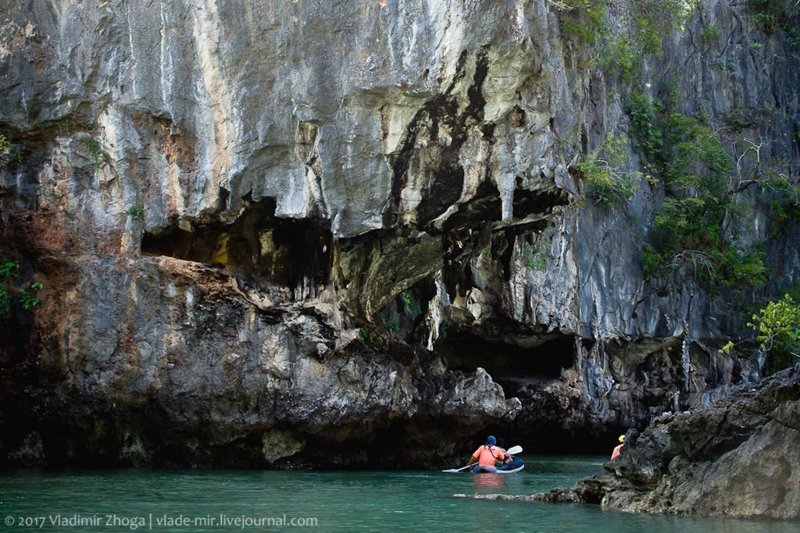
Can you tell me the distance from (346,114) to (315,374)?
4.39 meters

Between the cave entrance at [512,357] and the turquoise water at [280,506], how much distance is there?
12029mm

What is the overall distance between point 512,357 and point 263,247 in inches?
556

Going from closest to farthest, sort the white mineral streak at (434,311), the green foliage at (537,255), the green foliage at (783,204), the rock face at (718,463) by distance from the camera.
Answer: the rock face at (718,463), the white mineral streak at (434,311), the green foliage at (537,255), the green foliage at (783,204)

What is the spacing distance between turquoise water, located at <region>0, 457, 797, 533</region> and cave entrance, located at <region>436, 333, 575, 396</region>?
12.0 metres

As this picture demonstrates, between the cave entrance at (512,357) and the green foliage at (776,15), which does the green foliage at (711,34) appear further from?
the cave entrance at (512,357)

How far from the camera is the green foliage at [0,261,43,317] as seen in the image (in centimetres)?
1580

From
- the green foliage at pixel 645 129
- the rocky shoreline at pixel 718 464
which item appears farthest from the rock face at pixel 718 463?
the green foliage at pixel 645 129

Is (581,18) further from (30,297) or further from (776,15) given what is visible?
(776,15)

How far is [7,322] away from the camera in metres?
16.2

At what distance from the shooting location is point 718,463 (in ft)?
34.6

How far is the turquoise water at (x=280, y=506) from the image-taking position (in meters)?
9.66

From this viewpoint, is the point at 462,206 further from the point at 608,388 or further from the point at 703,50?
the point at 703,50

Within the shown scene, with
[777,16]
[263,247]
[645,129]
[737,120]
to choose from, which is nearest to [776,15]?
[777,16]

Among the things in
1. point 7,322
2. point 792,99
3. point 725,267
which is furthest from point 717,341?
point 7,322
